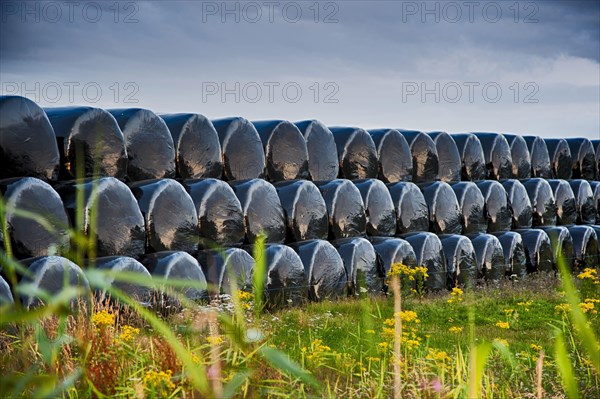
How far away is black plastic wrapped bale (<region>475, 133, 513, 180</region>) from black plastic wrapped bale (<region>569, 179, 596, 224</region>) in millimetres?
2470

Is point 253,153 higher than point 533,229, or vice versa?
point 253,153

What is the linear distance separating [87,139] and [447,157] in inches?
282

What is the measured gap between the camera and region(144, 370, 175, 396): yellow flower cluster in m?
2.88

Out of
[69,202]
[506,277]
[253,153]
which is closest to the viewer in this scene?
[69,202]

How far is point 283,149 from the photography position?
9.70 metres

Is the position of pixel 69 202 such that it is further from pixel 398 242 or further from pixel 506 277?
pixel 506 277

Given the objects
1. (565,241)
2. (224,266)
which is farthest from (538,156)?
(224,266)

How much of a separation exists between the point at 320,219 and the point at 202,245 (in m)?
1.93

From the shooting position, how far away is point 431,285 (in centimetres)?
1099

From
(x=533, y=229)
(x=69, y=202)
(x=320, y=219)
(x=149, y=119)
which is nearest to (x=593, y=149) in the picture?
(x=533, y=229)

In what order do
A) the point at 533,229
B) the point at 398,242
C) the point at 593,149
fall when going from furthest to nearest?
the point at 593,149 → the point at 533,229 → the point at 398,242

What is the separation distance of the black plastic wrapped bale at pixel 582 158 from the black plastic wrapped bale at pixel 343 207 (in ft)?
27.3

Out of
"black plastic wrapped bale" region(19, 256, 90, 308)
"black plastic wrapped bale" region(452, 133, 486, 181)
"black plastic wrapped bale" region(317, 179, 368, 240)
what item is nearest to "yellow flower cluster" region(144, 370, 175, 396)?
"black plastic wrapped bale" region(19, 256, 90, 308)

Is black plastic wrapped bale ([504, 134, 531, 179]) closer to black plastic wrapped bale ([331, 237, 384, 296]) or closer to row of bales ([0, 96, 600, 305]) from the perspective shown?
row of bales ([0, 96, 600, 305])
